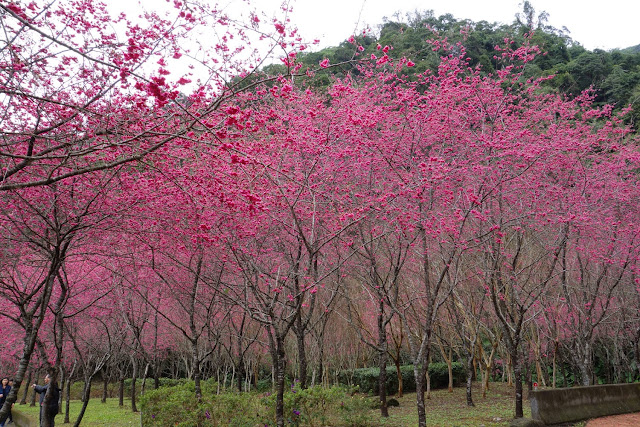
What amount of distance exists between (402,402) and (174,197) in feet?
33.9

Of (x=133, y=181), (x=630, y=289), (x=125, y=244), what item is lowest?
(x=630, y=289)

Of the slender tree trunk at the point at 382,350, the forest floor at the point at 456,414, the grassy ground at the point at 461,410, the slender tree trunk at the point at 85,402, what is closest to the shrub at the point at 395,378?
the forest floor at the point at 456,414

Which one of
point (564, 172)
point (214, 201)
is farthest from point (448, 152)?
A: point (214, 201)

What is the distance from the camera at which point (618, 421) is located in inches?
350

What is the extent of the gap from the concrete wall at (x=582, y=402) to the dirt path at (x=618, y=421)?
146 mm

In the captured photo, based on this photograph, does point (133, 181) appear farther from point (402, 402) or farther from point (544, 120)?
point (402, 402)

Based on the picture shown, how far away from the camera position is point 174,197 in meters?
8.00

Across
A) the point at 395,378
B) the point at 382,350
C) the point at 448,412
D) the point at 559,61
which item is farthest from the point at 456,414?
the point at 559,61

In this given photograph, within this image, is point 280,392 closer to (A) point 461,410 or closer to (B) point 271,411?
(B) point 271,411

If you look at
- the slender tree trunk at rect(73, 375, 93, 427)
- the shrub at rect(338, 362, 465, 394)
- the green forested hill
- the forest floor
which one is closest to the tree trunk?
the forest floor

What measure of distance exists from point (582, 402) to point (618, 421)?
67cm

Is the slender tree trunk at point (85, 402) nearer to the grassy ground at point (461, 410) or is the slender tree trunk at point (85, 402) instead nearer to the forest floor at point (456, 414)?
the forest floor at point (456, 414)

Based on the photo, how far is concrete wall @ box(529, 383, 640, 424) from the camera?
27.3 feet

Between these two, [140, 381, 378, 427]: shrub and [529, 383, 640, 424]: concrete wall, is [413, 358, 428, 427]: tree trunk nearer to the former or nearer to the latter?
[140, 381, 378, 427]: shrub
